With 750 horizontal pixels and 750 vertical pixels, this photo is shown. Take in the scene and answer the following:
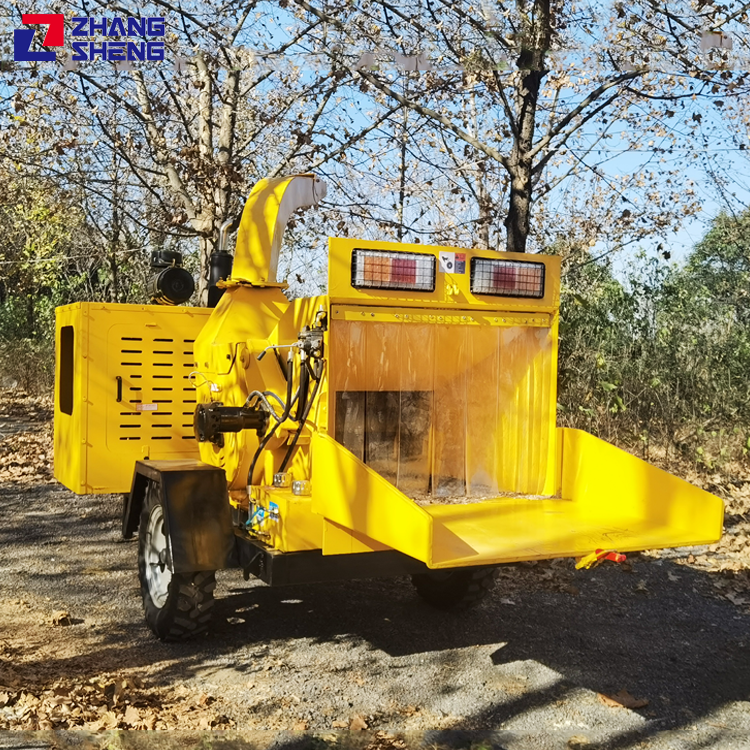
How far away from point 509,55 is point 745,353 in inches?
213

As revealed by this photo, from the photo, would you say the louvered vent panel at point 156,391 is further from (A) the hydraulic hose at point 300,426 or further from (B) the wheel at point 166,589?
(A) the hydraulic hose at point 300,426

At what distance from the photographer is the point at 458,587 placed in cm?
574

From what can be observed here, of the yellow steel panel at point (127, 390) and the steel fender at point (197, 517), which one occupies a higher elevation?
the yellow steel panel at point (127, 390)

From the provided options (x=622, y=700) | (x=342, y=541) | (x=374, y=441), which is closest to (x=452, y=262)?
(x=374, y=441)

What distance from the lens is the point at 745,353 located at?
11430 mm

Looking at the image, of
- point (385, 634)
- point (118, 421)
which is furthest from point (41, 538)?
point (385, 634)

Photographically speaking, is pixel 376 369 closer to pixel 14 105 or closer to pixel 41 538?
pixel 41 538

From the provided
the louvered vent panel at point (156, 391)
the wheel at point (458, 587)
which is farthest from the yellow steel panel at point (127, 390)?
the wheel at point (458, 587)

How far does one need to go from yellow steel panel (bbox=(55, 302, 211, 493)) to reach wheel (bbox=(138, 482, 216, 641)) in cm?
91

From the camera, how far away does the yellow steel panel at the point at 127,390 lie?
6.16m

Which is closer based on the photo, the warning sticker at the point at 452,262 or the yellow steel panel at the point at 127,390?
the warning sticker at the point at 452,262

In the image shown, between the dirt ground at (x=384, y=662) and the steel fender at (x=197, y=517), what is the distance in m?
0.57

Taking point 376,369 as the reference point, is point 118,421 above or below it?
below

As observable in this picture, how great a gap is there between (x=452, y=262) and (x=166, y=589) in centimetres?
255
